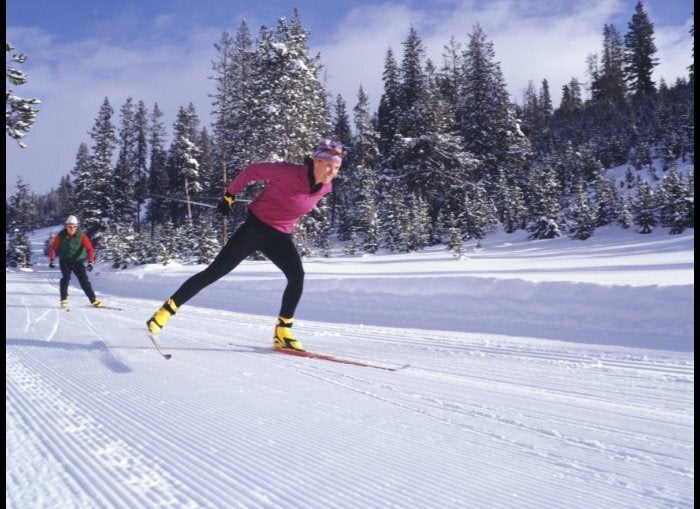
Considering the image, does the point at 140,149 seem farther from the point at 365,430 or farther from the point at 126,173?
the point at 365,430

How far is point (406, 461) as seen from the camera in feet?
6.09

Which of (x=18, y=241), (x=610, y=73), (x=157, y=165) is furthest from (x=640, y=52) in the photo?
(x=18, y=241)

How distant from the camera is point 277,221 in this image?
4480 mm

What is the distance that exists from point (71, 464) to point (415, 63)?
4422 cm

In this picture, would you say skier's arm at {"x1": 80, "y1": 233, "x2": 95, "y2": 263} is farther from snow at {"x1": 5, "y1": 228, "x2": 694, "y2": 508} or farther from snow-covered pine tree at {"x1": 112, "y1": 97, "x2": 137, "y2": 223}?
snow-covered pine tree at {"x1": 112, "y1": 97, "x2": 137, "y2": 223}

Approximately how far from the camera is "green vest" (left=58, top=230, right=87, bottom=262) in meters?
9.38

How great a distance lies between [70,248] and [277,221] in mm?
7247

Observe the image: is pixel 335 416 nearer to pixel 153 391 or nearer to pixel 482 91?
pixel 153 391

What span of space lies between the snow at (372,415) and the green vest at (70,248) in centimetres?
450

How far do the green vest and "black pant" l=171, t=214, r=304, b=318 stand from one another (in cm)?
656

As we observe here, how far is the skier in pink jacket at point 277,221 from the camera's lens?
14.1 ft

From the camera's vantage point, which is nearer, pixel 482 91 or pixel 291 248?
pixel 291 248

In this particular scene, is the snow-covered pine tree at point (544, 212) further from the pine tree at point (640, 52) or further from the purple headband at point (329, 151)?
the pine tree at point (640, 52)

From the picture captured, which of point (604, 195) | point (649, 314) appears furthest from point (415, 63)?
point (649, 314)
